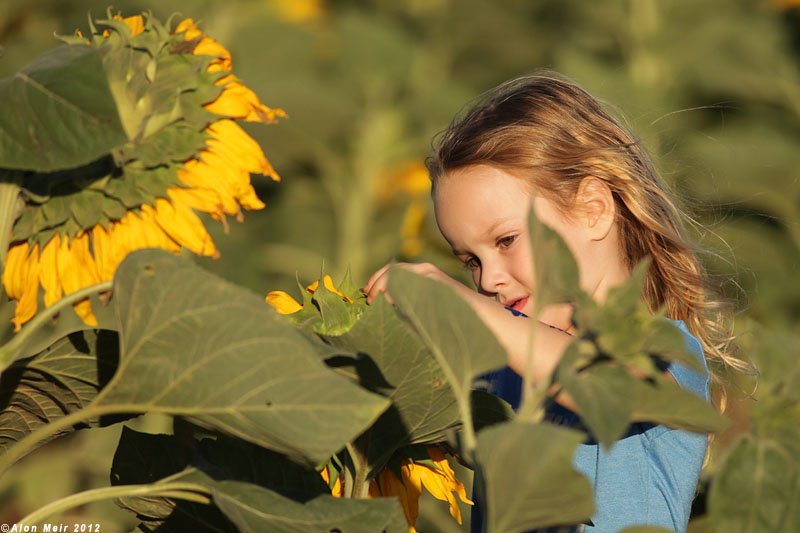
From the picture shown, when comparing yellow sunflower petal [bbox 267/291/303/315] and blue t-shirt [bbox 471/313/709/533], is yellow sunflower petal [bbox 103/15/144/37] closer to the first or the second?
yellow sunflower petal [bbox 267/291/303/315]

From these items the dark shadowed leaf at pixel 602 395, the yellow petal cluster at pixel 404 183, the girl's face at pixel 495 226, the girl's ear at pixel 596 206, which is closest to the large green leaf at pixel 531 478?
the dark shadowed leaf at pixel 602 395

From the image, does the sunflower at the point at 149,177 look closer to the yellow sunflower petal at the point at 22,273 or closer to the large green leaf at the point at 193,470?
the yellow sunflower petal at the point at 22,273

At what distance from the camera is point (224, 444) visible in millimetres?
466

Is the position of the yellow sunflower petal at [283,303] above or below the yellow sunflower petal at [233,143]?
below

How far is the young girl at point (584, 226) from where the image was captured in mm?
821

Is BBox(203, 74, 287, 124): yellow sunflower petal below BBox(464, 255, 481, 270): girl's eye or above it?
above

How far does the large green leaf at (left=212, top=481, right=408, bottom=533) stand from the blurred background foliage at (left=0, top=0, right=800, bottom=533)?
1.10m

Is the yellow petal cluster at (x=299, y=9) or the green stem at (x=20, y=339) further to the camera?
the yellow petal cluster at (x=299, y=9)

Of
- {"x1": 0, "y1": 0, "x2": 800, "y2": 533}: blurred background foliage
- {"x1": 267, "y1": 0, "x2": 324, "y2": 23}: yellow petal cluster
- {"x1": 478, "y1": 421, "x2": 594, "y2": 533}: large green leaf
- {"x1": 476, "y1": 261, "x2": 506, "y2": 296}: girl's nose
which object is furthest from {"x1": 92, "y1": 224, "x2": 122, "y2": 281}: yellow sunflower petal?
{"x1": 267, "y1": 0, "x2": 324, "y2": 23}: yellow petal cluster

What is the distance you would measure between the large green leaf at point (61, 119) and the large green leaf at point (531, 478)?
23cm

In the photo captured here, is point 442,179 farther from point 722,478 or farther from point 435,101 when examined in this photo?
point 435,101

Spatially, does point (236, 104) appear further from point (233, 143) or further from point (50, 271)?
point (50, 271)

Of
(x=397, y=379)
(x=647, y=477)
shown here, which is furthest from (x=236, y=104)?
(x=647, y=477)

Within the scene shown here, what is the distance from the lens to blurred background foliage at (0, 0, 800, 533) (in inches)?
87.0
